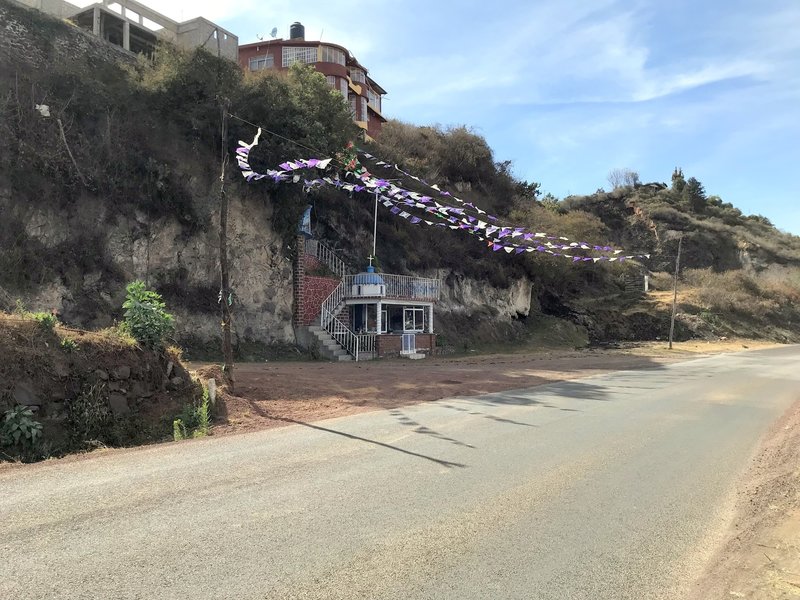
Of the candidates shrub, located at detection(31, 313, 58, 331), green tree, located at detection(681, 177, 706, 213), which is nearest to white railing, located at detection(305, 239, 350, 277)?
shrub, located at detection(31, 313, 58, 331)

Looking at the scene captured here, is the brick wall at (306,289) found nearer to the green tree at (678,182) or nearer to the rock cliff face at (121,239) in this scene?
the rock cliff face at (121,239)

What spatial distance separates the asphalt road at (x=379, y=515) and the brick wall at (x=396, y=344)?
59.0ft

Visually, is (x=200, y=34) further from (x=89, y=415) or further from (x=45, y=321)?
(x=89, y=415)

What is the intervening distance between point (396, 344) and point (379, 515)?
23.5m

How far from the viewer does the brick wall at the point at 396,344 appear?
2758 centimetres

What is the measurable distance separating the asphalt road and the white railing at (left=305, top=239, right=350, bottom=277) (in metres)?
20.1

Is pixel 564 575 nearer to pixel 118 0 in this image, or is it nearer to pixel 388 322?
pixel 388 322

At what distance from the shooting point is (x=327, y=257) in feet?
97.5

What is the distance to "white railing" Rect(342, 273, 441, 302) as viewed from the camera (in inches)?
→ 1099

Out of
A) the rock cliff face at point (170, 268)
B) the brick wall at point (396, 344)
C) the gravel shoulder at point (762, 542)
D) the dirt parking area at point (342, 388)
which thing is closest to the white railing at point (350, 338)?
the brick wall at point (396, 344)

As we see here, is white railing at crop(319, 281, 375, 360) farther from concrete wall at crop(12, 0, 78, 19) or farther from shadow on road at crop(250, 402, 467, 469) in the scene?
concrete wall at crop(12, 0, 78, 19)

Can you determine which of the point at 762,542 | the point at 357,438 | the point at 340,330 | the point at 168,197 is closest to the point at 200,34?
the point at 168,197

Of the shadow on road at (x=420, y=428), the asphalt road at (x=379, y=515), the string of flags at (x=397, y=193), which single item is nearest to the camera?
the asphalt road at (x=379, y=515)

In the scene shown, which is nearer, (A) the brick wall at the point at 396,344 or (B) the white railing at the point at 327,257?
(A) the brick wall at the point at 396,344
